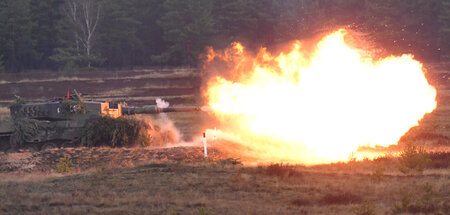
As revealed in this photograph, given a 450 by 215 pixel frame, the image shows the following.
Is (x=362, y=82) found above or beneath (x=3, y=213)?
above

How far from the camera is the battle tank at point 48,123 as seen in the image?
27.7m

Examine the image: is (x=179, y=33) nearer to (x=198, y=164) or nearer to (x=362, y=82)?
(x=362, y=82)

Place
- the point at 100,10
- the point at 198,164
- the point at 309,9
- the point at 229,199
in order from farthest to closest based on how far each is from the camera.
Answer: the point at 100,10
the point at 309,9
the point at 198,164
the point at 229,199

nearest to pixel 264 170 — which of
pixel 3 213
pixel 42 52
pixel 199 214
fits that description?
pixel 199 214

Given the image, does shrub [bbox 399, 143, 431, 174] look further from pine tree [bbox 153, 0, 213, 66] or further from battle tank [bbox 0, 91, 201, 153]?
pine tree [bbox 153, 0, 213, 66]

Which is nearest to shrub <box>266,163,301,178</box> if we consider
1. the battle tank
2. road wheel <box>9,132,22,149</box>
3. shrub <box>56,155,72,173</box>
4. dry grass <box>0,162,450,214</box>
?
dry grass <box>0,162,450,214</box>

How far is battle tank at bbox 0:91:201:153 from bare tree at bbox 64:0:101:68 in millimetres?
50633

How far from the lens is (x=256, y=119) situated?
112 feet

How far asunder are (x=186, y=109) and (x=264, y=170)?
11419mm

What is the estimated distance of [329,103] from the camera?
28.2 metres

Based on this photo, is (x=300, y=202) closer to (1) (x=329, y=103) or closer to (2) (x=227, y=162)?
(2) (x=227, y=162)

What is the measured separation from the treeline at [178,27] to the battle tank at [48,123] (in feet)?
116

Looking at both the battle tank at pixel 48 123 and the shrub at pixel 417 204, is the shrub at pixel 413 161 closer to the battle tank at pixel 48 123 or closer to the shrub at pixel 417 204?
the shrub at pixel 417 204

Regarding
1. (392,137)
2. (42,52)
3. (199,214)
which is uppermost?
(42,52)
